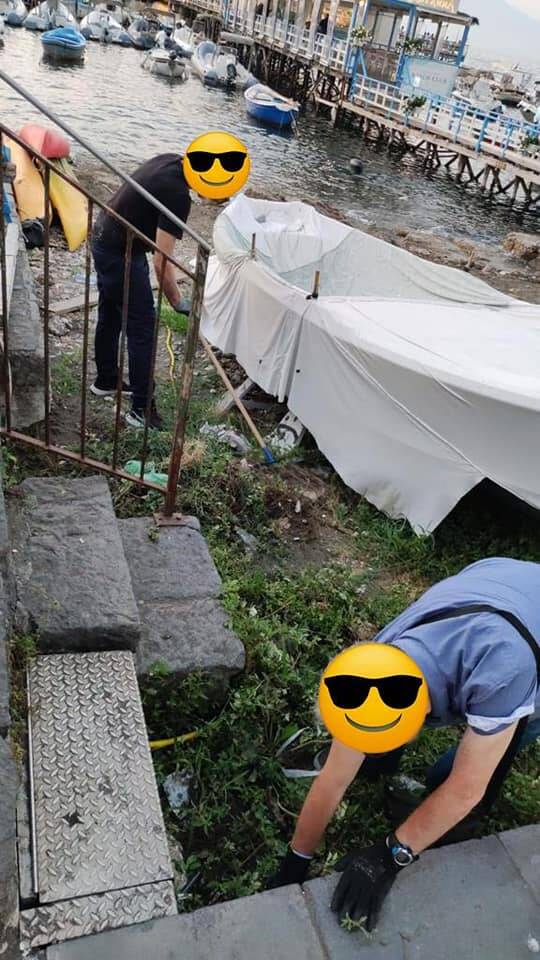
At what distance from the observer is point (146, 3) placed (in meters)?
57.0

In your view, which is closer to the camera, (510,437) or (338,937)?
(338,937)

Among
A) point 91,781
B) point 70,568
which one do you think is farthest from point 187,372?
point 91,781

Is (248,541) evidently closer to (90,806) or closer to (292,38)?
(90,806)

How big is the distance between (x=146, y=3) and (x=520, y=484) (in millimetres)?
66179

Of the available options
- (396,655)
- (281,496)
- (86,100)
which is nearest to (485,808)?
(396,655)

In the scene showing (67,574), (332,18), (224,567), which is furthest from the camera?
(332,18)

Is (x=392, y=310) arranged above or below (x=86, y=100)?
above

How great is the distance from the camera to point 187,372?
3.21 meters

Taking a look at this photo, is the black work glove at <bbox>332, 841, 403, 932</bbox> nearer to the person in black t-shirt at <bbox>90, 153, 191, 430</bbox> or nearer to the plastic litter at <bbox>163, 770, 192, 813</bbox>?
the plastic litter at <bbox>163, 770, 192, 813</bbox>

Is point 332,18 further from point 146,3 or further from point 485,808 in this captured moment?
point 485,808

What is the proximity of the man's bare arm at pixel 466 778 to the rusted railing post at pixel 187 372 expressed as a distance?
1.90 meters

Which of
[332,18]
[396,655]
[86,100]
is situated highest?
[332,18]

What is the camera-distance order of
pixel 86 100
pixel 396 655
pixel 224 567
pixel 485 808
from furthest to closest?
pixel 86 100 → pixel 224 567 → pixel 485 808 → pixel 396 655

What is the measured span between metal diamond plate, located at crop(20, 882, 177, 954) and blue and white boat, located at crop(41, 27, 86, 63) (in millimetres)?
36364
